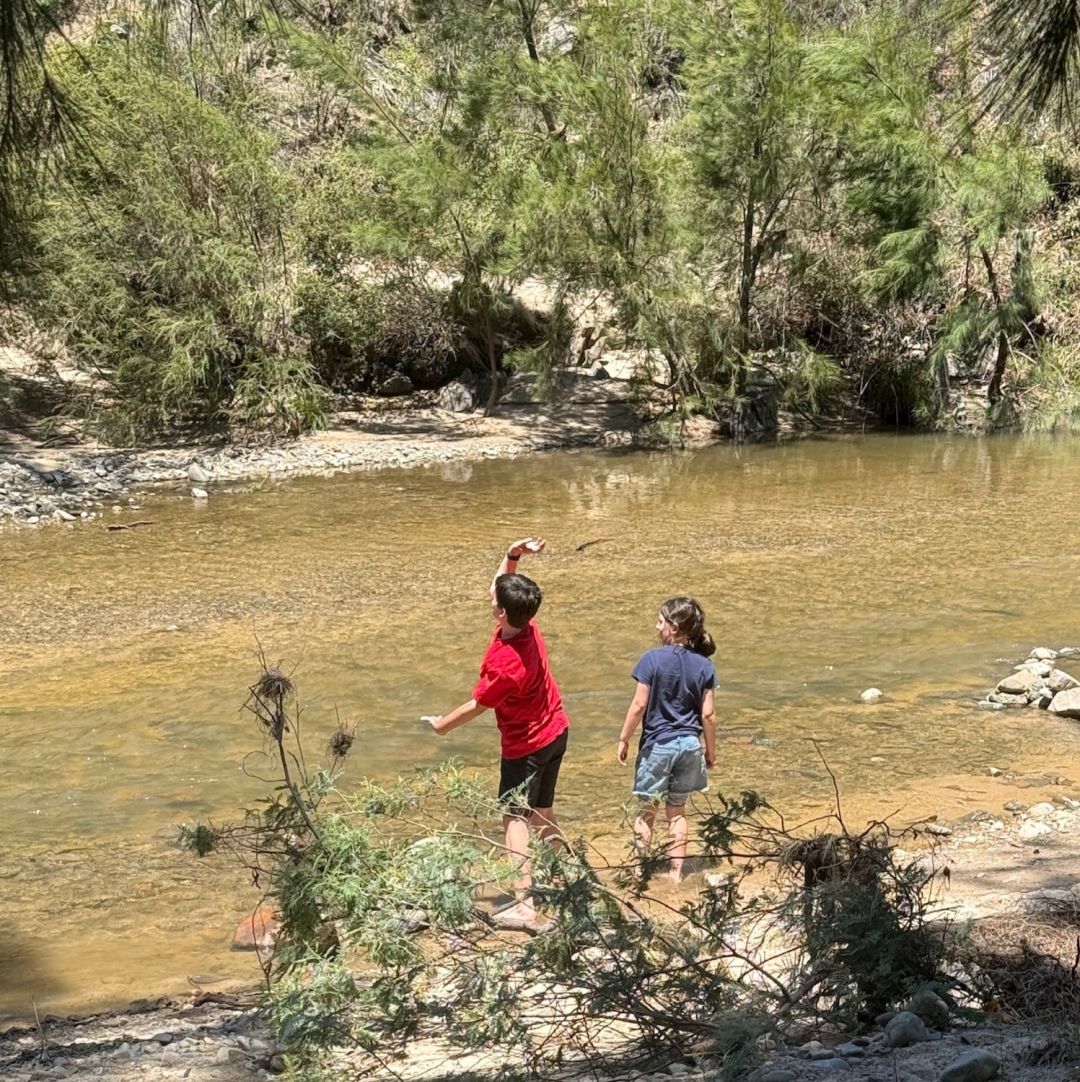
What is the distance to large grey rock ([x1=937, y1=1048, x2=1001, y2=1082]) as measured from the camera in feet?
9.55

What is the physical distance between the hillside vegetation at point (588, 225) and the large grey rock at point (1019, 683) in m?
13.5

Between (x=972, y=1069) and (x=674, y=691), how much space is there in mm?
2744

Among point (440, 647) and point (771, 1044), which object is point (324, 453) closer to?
point (440, 647)

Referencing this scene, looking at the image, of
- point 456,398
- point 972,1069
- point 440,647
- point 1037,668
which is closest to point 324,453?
point 456,398

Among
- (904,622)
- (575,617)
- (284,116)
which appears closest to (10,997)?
(575,617)

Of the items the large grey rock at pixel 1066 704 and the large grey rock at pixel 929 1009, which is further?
the large grey rock at pixel 1066 704

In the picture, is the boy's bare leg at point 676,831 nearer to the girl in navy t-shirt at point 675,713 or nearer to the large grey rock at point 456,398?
the girl in navy t-shirt at point 675,713

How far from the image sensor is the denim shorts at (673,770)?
5559 mm

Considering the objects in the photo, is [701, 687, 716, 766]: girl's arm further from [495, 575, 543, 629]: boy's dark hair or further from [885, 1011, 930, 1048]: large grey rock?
[885, 1011, 930, 1048]: large grey rock

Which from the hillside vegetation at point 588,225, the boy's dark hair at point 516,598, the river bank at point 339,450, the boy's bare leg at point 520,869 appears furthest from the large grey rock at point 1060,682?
the hillside vegetation at point 588,225

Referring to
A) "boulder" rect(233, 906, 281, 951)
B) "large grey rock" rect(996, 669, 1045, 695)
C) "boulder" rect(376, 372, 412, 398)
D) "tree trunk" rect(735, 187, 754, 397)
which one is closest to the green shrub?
"boulder" rect(376, 372, 412, 398)

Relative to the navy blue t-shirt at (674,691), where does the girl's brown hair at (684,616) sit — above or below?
above

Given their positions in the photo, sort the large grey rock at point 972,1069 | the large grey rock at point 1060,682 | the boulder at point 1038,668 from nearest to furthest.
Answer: the large grey rock at point 972,1069, the large grey rock at point 1060,682, the boulder at point 1038,668

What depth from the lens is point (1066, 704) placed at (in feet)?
26.3
